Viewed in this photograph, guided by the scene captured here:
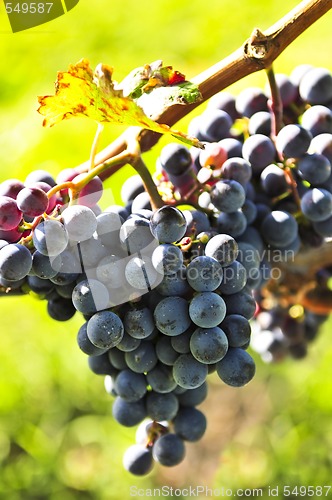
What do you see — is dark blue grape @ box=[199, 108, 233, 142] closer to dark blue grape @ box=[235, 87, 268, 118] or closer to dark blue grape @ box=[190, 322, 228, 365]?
dark blue grape @ box=[235, 87, 268, 118]

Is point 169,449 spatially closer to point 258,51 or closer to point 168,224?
point 168,224

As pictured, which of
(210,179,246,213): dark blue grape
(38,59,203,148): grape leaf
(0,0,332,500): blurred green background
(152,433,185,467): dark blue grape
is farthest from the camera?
(0,0,332,500): blurred green background

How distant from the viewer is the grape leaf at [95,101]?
0.64 meters

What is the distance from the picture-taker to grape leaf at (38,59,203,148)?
637 millimetres

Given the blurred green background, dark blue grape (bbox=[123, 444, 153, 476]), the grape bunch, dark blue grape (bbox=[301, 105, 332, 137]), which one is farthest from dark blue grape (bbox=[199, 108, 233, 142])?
the blurred green background

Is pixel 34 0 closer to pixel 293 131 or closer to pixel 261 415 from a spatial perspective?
pixel 293 131

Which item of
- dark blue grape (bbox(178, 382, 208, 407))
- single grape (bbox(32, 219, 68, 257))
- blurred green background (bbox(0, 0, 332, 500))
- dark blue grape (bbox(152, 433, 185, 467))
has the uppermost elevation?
single grape (bbox(32, 219, 68, 257))

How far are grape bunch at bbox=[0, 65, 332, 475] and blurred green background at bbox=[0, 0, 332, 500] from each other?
2.24ft

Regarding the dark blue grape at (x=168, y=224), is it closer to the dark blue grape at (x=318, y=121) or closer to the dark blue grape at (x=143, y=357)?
the dark blue grape at (x=143, y=357)

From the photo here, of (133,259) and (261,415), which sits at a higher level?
(133,259)

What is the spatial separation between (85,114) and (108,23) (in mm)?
1977

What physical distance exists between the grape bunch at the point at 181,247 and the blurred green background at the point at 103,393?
68 centimetres

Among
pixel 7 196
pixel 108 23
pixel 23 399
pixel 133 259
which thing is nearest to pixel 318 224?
pixel 133 259

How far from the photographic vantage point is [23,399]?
1.99m
